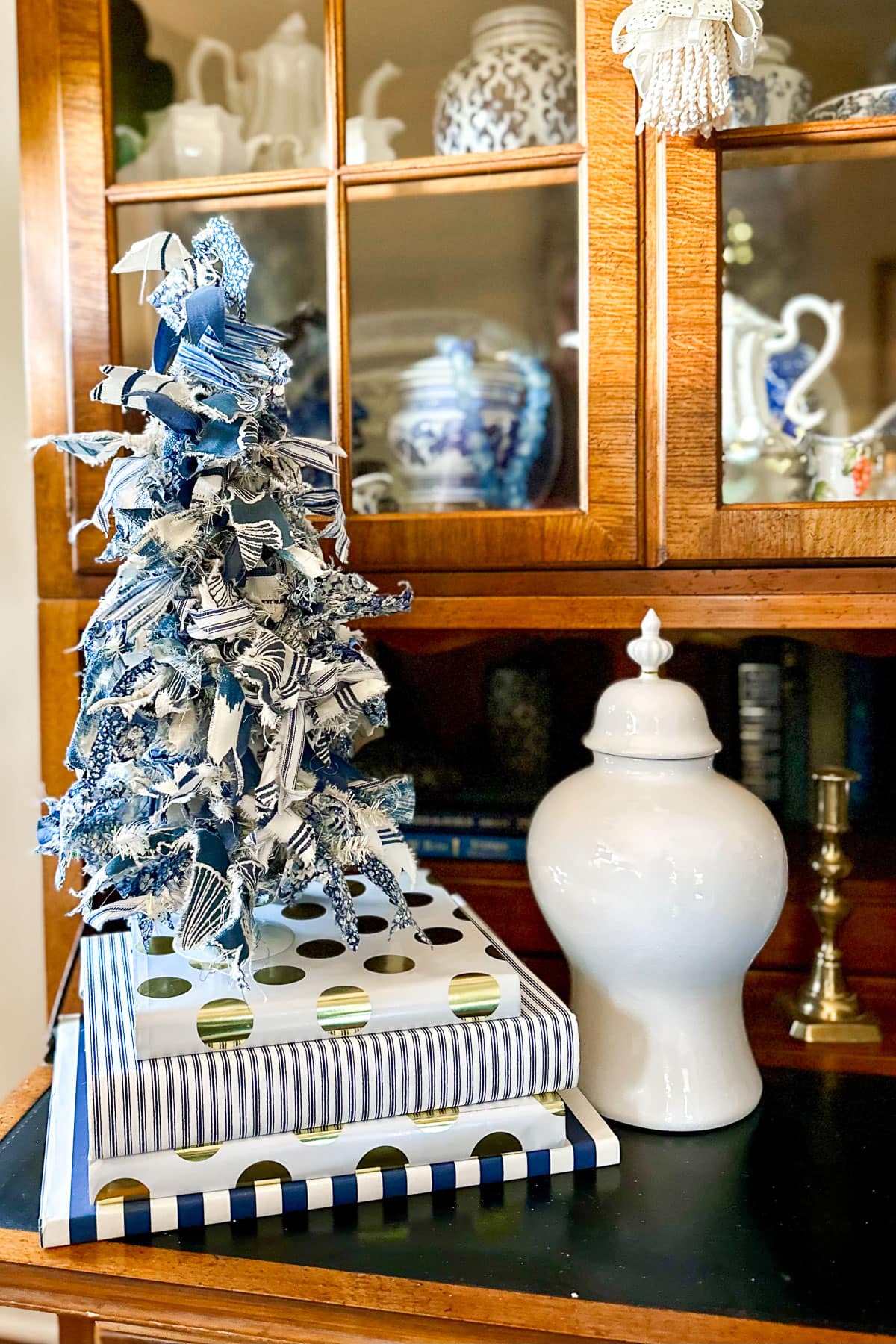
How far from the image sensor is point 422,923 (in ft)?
2.72

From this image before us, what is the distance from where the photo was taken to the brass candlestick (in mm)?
943

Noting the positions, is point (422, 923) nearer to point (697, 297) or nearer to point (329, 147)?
point (697, 297)

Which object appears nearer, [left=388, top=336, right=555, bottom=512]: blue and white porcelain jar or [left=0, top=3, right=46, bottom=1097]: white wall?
[left=388, top=336, right=555, bottom=512]: blue and white porcelain jar

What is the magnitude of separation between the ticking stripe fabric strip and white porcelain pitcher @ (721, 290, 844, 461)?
504 mm

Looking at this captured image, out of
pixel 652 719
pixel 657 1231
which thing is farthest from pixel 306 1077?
pixel 652 719

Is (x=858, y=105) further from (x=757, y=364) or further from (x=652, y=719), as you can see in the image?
(x=652, y=719)

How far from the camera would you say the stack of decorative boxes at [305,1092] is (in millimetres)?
652

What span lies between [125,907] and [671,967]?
38cm

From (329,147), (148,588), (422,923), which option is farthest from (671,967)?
(329,147)

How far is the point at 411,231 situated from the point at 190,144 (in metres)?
0.23

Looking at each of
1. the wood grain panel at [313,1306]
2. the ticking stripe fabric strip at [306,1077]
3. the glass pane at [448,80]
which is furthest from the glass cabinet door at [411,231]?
the wood grain panel at [313,1306]

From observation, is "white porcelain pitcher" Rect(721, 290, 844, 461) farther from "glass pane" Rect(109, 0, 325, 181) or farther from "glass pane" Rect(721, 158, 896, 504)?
"glass pane" Rect(109, 0, 325, 181)

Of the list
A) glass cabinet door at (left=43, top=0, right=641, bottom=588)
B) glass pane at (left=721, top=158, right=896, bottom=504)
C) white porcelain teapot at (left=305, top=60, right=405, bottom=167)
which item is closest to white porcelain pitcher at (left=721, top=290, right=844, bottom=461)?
glass pane at (left=721, top=158, right=896, bottom=504)

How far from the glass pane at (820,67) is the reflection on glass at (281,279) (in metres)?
0.38
